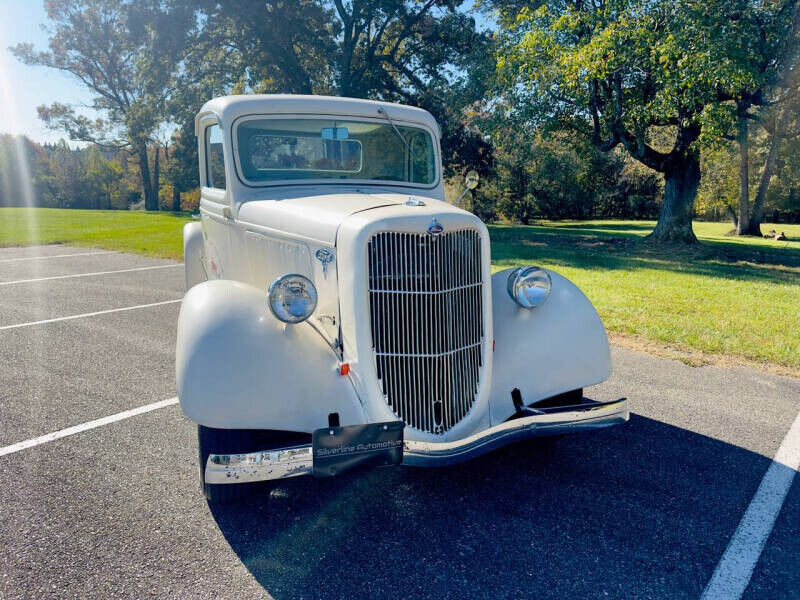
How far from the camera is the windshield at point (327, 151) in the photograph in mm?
4219

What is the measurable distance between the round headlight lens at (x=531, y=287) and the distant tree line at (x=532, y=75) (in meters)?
10.3

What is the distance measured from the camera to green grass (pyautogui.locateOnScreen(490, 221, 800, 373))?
20.8 feet

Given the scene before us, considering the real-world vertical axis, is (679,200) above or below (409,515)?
above

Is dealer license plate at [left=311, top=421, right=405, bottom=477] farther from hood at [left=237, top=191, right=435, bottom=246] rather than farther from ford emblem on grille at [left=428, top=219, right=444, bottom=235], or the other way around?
hood at [left=237, top=191, right=435, bottom=246]

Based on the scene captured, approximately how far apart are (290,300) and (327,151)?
1.83 metres

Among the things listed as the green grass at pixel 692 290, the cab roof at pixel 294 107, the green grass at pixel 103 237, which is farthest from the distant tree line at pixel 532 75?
the cab roof at pixel 294 107

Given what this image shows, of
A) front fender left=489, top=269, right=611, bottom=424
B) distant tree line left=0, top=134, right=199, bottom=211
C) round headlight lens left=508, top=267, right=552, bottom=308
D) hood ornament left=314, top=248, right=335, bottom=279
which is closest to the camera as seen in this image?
hood ornament left=314, top=248, right=335, bottom=279

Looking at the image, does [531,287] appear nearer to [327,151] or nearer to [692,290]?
[327,151]

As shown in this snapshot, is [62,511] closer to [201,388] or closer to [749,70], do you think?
[201,388]

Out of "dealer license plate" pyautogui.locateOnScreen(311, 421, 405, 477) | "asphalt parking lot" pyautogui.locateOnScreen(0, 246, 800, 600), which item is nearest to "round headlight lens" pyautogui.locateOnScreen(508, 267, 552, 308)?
"asphalt parking lot" pyautogui.locateOnScreen(0, 246, 800, 600)

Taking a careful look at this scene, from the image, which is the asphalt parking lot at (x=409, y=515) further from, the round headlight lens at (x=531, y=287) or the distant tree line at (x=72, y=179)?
the distant tree line at (x=72, y=179)

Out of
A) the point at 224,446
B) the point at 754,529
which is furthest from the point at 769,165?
the point at 224,446

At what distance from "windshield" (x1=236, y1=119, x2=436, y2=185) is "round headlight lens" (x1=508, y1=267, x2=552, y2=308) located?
1.44m

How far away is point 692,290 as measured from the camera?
30.4ft
